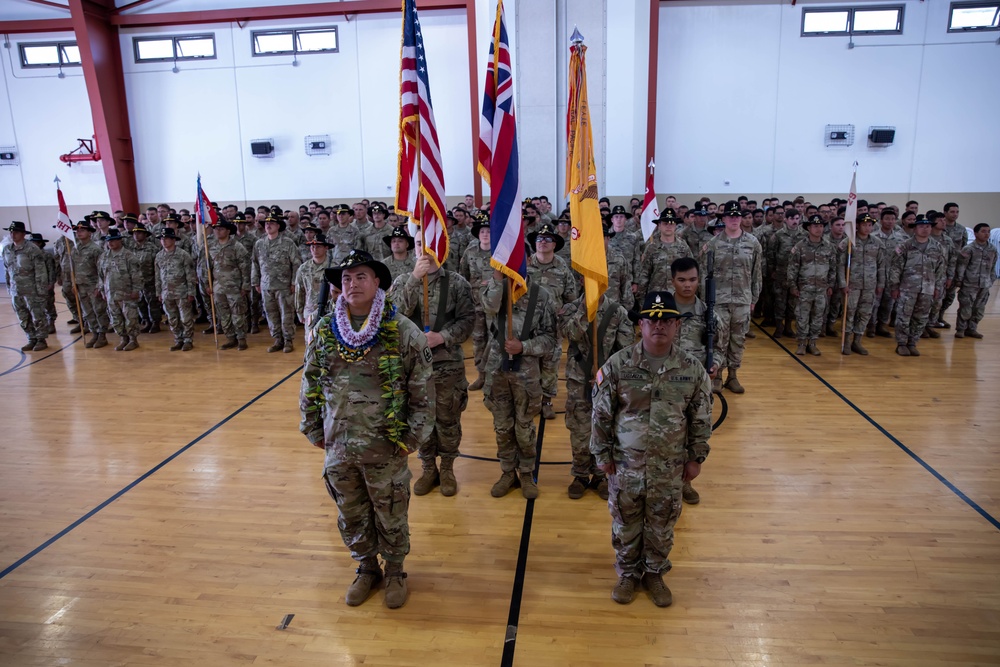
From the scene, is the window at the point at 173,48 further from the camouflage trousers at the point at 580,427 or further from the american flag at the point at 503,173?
the camouflage trousers at the point at 580,427

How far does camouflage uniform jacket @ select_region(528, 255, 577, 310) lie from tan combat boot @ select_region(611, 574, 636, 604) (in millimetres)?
2138

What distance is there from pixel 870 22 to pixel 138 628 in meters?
17.5

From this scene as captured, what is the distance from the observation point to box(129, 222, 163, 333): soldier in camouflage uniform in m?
9.56

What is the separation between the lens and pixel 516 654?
297 centimetres

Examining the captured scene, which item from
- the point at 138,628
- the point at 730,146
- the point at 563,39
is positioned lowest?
the point at 138,628

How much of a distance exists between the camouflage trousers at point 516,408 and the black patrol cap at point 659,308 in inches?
53.5

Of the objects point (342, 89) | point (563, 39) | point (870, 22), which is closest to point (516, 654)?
point (563, 39)

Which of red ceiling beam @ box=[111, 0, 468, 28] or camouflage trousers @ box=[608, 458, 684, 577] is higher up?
red ceiling beam @ box=[111, 0, 468, 28]

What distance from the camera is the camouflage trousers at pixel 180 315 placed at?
898 cm

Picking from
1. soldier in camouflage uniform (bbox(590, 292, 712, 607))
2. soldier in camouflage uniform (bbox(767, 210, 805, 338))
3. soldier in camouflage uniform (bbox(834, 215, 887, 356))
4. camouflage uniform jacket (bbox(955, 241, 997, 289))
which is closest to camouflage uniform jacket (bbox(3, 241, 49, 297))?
soldier in camouflage uniform (bbox(590, 292, 712, 607))

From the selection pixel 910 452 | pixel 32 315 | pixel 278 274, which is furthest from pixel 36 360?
pixel 910 452

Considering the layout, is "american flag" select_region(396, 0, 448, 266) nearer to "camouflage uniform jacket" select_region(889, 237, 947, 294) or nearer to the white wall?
"camouflage uniform jacket" select_region(889, 237, 947, 294)

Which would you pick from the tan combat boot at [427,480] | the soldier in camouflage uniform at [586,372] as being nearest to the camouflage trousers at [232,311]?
the tan combat boot at [427,480]

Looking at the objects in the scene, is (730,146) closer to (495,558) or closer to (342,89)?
(342,89)
